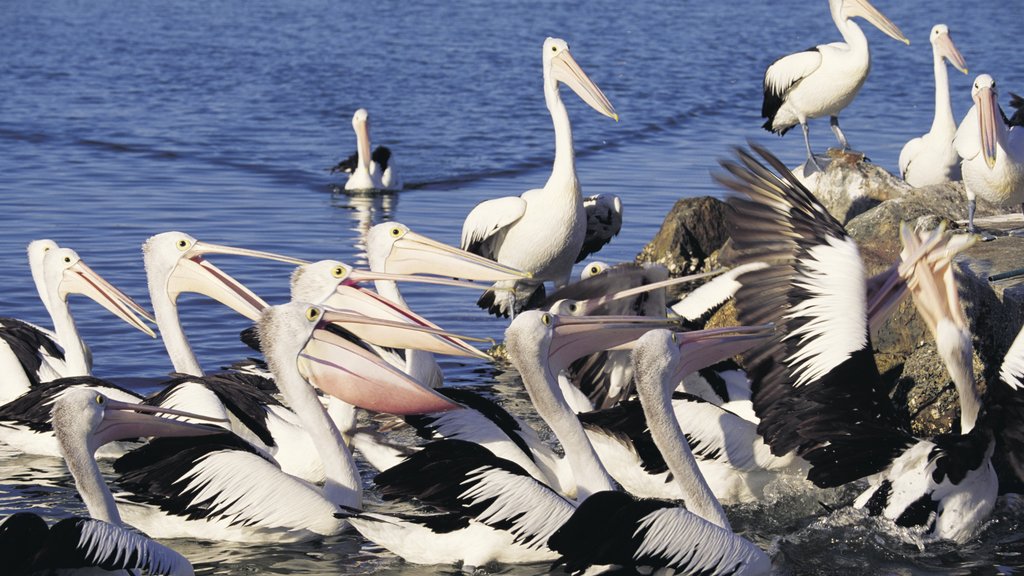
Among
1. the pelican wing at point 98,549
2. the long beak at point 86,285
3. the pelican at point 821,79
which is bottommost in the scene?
the pelican wing at point 98,549

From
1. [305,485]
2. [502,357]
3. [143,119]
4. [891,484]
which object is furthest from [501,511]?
[143,119]

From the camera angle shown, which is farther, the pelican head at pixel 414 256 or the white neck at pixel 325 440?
the pelican head at pixel 414 256

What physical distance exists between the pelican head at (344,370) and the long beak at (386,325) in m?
0.07

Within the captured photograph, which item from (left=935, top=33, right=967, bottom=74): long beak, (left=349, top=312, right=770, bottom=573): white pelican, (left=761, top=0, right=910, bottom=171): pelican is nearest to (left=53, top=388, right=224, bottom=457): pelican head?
(left=349, top=312, right=770, bottom=573): white pelican

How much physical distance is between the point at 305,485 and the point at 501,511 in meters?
0.73

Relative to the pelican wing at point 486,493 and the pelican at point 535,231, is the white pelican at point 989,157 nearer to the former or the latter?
the pelican at point 535,231

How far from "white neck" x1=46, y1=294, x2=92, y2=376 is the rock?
336 cm

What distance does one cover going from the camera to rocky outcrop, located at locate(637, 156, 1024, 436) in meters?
5.64

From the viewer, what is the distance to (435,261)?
5859mm

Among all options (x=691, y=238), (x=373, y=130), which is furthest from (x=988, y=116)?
(x=373, y=130)

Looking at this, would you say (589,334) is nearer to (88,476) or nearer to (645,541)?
(645,541)

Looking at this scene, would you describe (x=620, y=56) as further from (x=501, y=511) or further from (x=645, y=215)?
(x=501, y=511)

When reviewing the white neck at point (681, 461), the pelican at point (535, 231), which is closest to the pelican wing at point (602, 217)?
the pelican at point (535, 231)

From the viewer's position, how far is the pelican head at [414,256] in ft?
19.0
